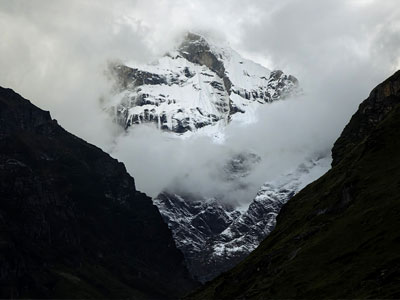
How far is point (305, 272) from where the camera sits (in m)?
185

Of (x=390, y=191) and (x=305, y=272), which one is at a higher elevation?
(x=390, y=191)

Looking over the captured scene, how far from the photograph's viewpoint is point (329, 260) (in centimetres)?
18075

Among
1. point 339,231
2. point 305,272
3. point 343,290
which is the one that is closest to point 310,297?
point 343,290

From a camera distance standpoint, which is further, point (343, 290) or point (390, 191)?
point (390, 191)

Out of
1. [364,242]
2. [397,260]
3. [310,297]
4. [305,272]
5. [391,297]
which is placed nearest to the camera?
[391,297]

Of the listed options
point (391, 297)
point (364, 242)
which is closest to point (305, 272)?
point (364, 242)

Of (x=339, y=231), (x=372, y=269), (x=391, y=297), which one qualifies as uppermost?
(x=339, y=231)

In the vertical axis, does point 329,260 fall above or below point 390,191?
below

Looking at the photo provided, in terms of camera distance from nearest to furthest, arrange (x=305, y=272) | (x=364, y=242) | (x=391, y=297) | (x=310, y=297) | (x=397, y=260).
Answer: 1. (x=391, y=297)
2. (x=397, y=260)
3. (x=310, y=297)
4. (x=364, y=242)
5. (x=305, y=272)

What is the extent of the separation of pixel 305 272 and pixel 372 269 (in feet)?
113

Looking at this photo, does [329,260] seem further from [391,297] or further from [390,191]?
[391,297]

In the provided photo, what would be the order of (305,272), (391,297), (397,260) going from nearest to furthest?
1. (391,297)
2. (397,260)
3. (305,272)

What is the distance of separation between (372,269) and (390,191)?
157 ft

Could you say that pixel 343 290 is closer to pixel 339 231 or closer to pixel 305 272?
pixel 305 272
